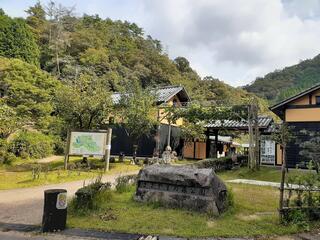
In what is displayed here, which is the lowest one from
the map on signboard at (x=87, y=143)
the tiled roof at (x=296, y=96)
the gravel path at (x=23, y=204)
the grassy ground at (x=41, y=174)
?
the gravel path at (x=23, y=204)

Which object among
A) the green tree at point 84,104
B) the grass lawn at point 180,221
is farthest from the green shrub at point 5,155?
the grass lawn at point 180,221

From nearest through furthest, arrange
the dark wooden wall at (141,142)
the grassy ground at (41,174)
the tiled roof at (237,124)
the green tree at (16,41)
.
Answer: the grassy ground at (41,174) < the tiled roof at (237,124) < the dark wooden wall at (141,142) < the green tree at (16,41)

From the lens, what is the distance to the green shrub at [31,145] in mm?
17453

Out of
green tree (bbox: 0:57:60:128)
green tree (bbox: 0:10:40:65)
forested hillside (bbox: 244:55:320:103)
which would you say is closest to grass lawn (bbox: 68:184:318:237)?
green tree (bbox: 0:57:60:128)

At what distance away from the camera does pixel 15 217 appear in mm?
6992

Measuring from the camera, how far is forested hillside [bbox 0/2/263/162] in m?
16.1

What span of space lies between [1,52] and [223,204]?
30.7 metres

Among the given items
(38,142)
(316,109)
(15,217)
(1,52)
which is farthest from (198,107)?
(1,52)

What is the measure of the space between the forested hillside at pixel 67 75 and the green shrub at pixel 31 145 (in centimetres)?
5

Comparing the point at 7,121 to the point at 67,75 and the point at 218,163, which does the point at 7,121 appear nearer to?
the point at 218,163

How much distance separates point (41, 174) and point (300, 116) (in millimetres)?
13002

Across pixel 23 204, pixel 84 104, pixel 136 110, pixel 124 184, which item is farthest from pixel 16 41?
pixel 23 204

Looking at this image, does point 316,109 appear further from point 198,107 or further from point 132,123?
point 132,123

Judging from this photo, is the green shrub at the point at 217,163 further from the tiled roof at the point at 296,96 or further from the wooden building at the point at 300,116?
the tiled roof at the point at 296,96
